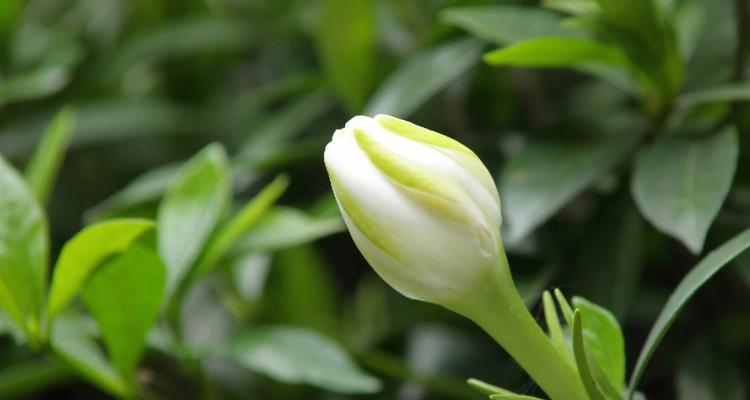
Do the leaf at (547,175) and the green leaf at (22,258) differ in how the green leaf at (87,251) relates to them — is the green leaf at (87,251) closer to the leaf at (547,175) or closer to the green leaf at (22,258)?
the green leaf at (22,258)

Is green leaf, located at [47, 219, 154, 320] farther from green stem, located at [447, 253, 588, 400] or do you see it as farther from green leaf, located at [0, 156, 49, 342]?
green stem, located at [447, 253, 588, 400]

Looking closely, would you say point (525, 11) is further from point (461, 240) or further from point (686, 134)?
point (461, 240)

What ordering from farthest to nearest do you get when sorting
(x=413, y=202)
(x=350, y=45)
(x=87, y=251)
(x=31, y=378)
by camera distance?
(x=350, y=45), (x=31, y=378), (x=87, y=251), (x=413, y=202)

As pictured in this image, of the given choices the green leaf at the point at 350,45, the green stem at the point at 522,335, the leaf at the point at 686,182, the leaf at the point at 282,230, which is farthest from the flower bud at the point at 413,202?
the green leaf at the point at 350,45

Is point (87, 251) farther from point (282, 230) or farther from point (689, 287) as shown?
point (689, 287)

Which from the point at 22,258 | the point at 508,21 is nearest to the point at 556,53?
the point at 508,21

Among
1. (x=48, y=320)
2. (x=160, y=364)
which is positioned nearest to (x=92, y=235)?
(x=48, y=320)
